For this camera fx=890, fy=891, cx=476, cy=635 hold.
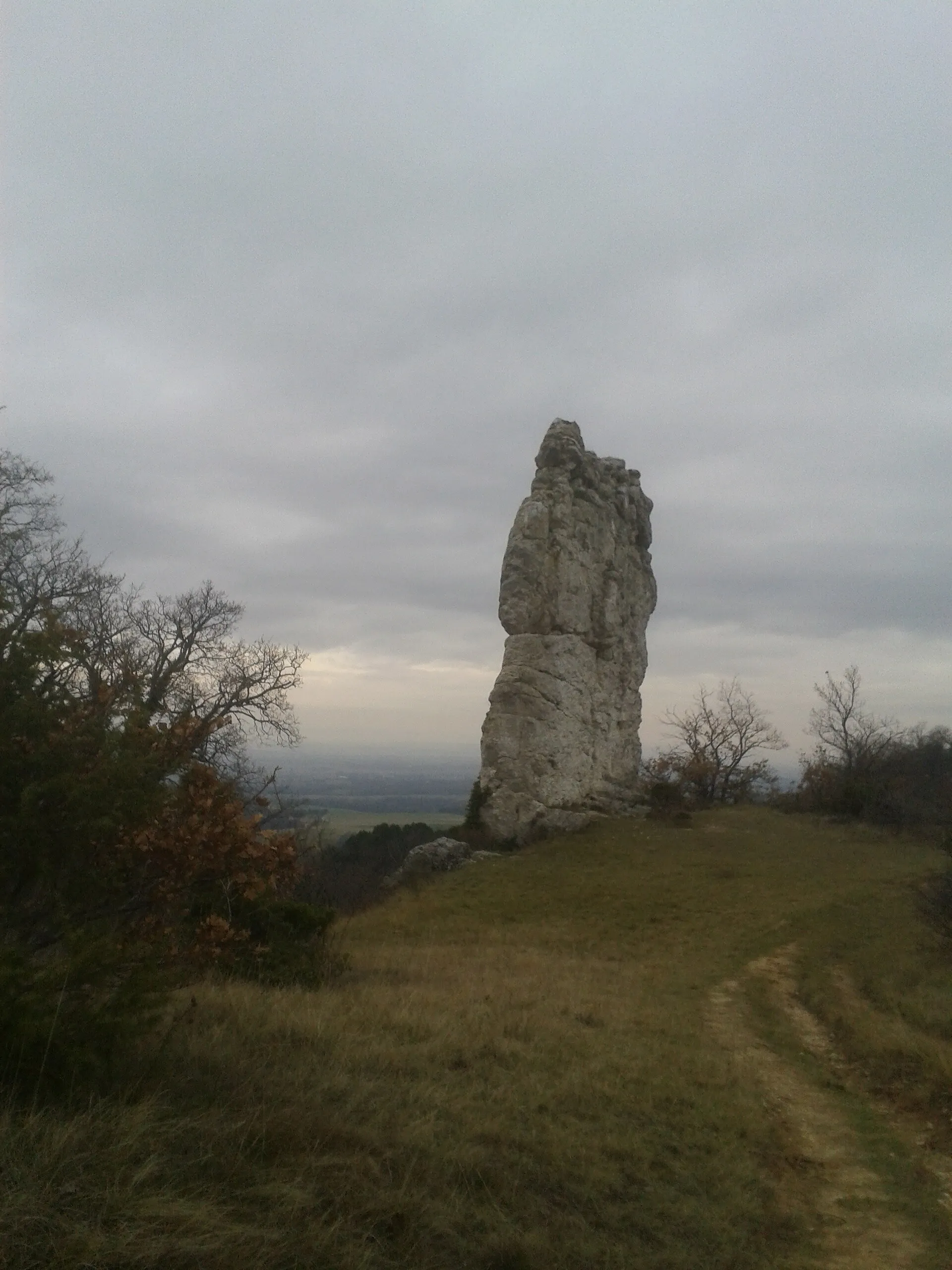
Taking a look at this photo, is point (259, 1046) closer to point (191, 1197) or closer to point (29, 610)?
point (191, 1197)

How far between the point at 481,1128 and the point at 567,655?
2253 cm

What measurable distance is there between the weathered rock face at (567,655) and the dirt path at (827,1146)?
1445 centimetres

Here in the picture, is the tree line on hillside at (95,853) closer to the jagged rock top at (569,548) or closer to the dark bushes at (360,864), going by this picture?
the dark bushes at (360,864)

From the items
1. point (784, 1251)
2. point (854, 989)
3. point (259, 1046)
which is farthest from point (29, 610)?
point (854, 989)

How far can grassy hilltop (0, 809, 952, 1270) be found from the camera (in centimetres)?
354

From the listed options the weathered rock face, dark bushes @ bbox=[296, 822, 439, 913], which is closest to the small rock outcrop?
dark bushes @ bbox=[296, 822, 439, 913]

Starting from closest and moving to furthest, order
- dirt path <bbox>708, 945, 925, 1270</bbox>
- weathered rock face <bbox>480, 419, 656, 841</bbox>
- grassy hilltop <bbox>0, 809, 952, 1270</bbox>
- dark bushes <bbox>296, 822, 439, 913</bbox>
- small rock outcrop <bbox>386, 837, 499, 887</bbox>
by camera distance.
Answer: grassy hilltop <bbox>0, 809, 952, 1270</bbox> < dirt path <bbox>708, 945, 925, 1270</bbox> < dark bushes <bbox>296, 822, 439, 913</bbox> < small rock outcrop <bbox>386, 837, 499, 887</bbox> < weathered rock face <bbox>480, 419, 656, 841</bbox>

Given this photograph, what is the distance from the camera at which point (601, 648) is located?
3014cm

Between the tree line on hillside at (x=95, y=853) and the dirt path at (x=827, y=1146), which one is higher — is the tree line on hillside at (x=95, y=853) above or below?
above

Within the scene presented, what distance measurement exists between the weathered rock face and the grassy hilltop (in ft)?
40.9

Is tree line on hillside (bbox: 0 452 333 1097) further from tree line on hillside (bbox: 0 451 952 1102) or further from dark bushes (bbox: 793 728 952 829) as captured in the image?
dark bushes (bbox: 793 728 952 829)

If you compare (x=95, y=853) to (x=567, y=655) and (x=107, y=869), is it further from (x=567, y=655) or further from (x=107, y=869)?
(x=567, y=655)

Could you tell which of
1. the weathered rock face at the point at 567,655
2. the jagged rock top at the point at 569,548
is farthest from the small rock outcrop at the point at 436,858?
the jagged rock top at the point at 569,548

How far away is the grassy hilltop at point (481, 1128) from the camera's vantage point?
3.54m
